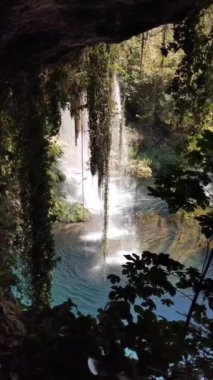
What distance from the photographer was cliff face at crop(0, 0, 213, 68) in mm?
2496

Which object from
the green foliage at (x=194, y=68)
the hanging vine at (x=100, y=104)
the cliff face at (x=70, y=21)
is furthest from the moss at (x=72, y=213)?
the cliff face at (x=70, y=21)

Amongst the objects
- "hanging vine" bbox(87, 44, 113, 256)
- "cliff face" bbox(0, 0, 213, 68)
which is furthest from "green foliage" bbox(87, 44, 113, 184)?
"cliff face" bbox(0, 0, 213, 68)

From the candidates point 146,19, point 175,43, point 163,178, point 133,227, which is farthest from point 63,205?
point 163,178

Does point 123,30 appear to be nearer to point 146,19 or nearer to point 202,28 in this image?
point 146,19

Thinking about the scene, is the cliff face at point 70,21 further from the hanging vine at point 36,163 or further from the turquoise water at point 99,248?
the turquoise water at point 99,248

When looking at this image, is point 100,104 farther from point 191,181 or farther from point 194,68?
point 191,181

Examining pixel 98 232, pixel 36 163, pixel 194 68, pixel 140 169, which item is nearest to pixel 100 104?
pixel 36 163

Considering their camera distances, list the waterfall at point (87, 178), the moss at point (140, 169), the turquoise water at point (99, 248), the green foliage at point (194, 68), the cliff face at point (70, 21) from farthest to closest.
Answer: the moss at point (140, 169) → the waterfall at point (87, 178) → the turquoise water at point (99, 248) → the green foliage at point (194, 68) → the cliff face at point (70, 21)

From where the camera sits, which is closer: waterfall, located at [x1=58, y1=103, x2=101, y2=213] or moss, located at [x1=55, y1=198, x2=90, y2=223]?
moss, located at [x1=55, y1=198, x2=90, y2=223]

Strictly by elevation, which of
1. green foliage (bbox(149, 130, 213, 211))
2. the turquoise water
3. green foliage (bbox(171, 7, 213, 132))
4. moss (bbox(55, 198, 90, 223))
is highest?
green foliage (bbox(171, 7, 213, 132))

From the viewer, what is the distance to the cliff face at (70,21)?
2.50 m

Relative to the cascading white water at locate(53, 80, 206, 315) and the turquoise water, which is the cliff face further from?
the turquoise water

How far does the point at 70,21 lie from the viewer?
2697 mm

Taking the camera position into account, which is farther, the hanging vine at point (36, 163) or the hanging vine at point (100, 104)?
the hanging vine at point (100, 104)
